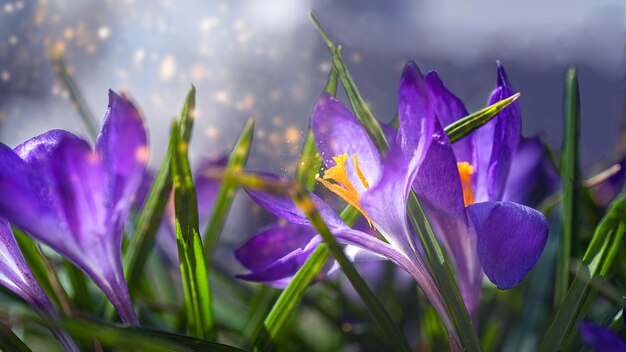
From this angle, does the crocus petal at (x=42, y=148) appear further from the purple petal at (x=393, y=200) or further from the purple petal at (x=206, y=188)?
the purple petal at (x=206, y=188)

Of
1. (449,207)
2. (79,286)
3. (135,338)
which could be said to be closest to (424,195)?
(449,207)

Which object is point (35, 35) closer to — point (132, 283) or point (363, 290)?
point (132, 283)

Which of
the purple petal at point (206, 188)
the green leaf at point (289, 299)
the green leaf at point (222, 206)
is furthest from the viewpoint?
the purple petal at point (206, 188)

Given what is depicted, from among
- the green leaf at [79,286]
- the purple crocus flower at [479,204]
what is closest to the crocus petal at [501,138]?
the purple crocus flower at [479,204]

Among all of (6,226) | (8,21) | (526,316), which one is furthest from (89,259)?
(8,21)

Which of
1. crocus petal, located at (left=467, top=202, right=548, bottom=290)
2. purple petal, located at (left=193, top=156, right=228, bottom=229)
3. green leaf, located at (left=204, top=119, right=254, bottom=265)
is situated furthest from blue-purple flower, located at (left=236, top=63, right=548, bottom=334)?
purple petal, located at (left=193, top=156, right=228, bottom=229)

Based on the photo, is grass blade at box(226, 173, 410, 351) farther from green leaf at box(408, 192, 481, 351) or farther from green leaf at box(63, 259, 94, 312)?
green leaf at box(63, 259, 94, 312)
